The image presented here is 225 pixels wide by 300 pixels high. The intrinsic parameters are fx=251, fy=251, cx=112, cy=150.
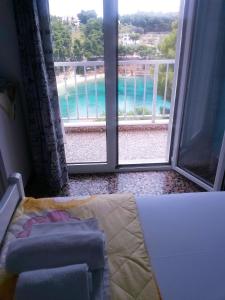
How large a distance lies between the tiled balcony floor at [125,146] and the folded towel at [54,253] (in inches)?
73.4

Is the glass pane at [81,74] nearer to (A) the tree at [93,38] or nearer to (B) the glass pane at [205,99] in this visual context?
(A) the tree at [93,38]

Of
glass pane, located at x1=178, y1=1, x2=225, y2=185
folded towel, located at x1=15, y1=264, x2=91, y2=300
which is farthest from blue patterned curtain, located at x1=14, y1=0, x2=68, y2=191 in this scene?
folded towel, located at x1=15, y1=264, x2=91, y2=300

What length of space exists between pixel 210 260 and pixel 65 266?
24.8 inches

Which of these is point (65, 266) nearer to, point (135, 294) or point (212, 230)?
point (135, 294)

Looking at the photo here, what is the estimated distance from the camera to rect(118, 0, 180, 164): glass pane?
8.31ft

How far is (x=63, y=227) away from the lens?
3.95ft

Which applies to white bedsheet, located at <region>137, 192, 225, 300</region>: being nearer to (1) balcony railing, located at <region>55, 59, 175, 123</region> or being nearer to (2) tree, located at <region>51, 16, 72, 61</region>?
(2) tree, located at <region>51, 16, 72, 61</region>

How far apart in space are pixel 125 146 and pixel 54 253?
2403mm

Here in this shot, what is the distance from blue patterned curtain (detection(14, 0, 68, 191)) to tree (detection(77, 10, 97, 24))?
1.38 feet

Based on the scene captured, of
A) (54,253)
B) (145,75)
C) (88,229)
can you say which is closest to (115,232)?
(88,229)

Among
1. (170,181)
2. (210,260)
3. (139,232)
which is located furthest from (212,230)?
(170,181)

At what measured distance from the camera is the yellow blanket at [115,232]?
3.17 feet

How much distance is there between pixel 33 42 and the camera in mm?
Answer: 1930

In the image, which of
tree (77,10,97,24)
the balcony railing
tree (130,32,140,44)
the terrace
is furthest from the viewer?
the balcony railing
